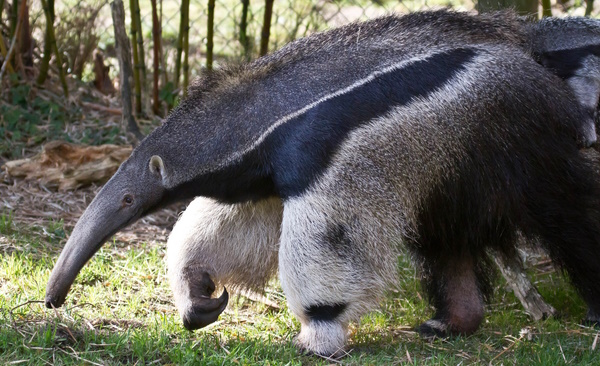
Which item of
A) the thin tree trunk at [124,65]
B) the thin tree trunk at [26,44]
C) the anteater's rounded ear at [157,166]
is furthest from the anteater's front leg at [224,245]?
the thin tree trunk at [26,44]

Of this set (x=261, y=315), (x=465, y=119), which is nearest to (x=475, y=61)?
(x=465, y=119)

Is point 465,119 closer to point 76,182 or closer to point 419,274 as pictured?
point 419,274

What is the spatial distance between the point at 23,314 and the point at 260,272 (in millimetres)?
1384

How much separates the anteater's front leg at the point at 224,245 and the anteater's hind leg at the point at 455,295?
3.29 ft

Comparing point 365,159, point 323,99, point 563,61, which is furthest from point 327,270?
point 563,61

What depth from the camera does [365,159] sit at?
4648 millimetres

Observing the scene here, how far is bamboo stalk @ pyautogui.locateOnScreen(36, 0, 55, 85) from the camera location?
8.11 meters

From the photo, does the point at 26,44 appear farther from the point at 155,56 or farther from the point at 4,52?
the point at 155,56

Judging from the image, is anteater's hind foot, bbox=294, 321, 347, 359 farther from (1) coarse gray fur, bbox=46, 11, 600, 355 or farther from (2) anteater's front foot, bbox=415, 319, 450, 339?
(2) anteater's front foot, bbox=415, 319, 450, 339

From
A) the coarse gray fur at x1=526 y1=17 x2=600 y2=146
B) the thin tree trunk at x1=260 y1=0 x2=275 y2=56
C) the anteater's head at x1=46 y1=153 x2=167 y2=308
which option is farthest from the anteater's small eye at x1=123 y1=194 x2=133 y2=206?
the thin tree trunk at x1=260 y1=0 x2=275 y2=56

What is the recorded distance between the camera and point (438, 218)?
5.07 m

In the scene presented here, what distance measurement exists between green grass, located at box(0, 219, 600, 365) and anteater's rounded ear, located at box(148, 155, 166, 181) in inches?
33.5

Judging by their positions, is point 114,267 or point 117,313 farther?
point 114,267

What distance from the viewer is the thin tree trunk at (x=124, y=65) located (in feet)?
24.8
